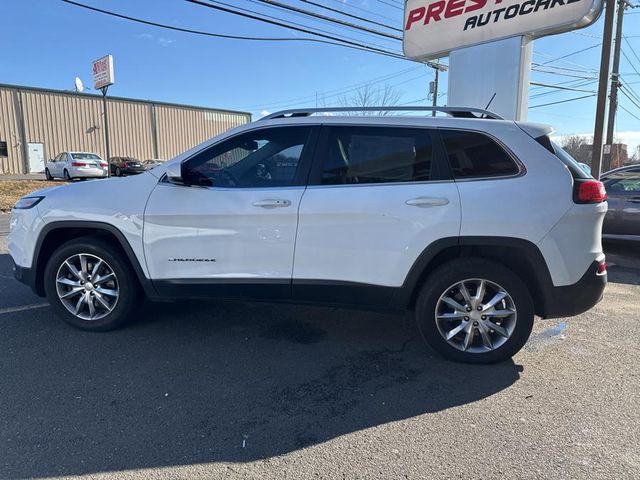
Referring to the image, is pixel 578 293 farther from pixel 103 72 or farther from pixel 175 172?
pixel 103 72

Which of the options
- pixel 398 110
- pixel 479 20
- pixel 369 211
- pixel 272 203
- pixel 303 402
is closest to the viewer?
pixel 303 402

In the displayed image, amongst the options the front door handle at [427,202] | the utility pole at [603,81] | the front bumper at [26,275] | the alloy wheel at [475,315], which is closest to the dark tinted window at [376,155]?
the front door handle at [427,202]

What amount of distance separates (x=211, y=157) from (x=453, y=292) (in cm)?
221

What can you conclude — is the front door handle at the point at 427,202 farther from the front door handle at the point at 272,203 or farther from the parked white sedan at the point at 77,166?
the parked white sedan at the point at 77,166

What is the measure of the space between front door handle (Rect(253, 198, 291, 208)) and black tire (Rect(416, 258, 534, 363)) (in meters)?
1.24

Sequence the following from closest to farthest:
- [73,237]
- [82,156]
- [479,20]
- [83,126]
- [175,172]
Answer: [175,172], [73,237], [479,20], [82,156], [83,126]

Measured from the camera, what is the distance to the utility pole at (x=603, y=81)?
815 cm

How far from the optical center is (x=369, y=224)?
3449 mm

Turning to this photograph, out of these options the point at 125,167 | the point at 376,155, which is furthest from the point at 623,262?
the point at 125,167

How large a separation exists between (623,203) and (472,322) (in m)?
5.35

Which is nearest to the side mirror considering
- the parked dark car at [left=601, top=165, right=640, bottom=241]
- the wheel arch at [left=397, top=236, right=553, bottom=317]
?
the wheel arch at [left=397, top=236, right=553, bottom=317]

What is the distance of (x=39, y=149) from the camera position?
110 feet

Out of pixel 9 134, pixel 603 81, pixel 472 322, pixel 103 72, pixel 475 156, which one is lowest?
pixel 472 322

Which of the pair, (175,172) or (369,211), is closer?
(369,211)
